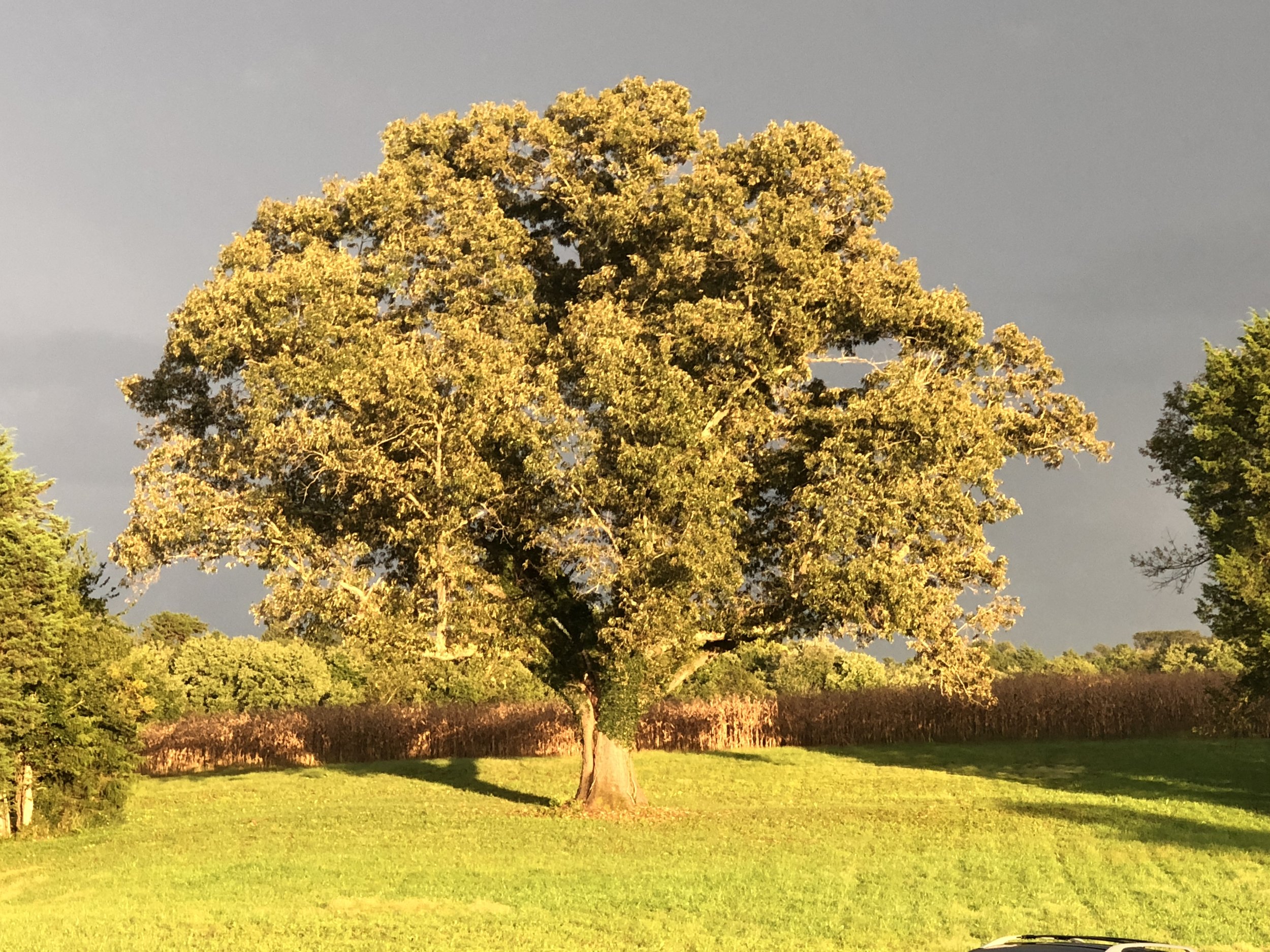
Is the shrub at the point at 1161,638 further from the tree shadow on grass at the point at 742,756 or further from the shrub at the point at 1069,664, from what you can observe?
the tree shadow on grass at the point at 742,756

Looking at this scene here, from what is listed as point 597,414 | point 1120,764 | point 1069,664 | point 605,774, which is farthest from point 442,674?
point 1069,664

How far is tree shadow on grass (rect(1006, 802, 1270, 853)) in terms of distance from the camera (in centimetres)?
3053

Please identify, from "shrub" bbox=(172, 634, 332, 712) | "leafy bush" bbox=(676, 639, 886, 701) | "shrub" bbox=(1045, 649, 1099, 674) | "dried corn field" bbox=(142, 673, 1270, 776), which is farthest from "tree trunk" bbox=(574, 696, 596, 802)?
"shrub" bbox=(1045, 649, 1099, 674)

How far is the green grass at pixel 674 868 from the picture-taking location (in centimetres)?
2011

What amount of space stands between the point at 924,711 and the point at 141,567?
136ft

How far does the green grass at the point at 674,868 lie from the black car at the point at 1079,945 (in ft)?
34.8

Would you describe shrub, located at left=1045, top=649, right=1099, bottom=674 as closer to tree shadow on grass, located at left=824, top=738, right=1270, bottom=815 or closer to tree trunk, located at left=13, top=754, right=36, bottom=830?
tree shadow on grass, located at left=824, top=738, right=1270, bottom=815

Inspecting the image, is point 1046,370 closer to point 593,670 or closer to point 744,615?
point 744,615

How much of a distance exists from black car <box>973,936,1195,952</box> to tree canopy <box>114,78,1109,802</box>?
2212 centimetres

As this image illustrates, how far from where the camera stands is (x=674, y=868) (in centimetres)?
2644

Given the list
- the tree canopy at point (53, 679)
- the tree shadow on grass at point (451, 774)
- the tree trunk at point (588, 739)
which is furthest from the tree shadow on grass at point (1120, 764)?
the tree canopy at point (53, 679)

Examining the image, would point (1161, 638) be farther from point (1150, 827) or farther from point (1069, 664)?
point (1150, 827)

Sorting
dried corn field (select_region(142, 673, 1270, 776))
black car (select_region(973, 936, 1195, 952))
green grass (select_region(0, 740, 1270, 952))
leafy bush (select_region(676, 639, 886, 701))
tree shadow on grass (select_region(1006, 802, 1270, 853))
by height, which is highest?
leafy bush (select_region(676, 639, 886, 701))

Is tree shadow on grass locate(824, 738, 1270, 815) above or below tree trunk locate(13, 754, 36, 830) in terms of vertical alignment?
above
